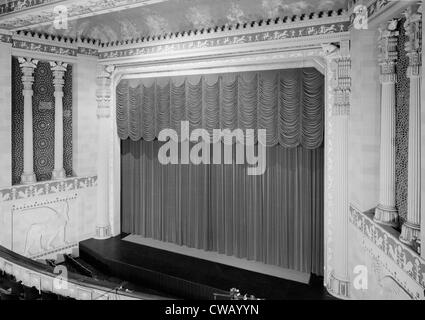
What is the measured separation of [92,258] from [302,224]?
153 inches

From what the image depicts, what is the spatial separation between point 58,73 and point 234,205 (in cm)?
417

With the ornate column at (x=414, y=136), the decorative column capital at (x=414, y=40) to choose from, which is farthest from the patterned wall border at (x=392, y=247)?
the decorative column capital at (x=414, y=40)

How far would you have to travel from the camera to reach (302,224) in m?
5.61

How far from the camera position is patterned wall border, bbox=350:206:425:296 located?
2.80 metres

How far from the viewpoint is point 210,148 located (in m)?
6.38

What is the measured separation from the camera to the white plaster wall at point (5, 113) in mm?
5875

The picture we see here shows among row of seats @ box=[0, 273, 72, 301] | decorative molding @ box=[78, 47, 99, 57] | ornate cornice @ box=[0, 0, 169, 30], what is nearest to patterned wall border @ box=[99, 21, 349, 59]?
decorative molding @ box=[78, 47, 99, 57]

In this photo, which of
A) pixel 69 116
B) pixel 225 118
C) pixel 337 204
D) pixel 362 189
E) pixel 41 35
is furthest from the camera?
pixel 69 116

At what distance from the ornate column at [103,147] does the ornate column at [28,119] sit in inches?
49.2

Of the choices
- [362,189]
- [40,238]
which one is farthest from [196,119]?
[40,238]

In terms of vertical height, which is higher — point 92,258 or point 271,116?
point 271,116

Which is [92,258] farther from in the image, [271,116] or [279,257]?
[271,116]

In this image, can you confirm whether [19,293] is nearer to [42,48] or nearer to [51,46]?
[42,48]

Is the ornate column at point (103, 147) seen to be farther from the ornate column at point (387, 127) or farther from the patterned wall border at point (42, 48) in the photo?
the ornate column at point (387, 127)
